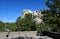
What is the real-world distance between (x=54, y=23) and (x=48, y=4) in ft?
8.78

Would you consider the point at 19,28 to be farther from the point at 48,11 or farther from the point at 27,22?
the point at 48,11

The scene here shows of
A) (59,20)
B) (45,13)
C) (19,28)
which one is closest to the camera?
(59,20)

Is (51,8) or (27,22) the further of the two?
(27,22)

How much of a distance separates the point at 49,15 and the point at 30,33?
34.8 ft

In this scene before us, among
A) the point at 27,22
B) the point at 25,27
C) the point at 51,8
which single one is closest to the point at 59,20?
the point at 51,8

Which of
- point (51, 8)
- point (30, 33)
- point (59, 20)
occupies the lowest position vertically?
point (30, 33)

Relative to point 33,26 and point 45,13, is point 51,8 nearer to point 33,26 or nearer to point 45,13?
point 45,13

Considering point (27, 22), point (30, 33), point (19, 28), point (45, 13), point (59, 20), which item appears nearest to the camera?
point (59, 20)

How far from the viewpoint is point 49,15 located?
71.4 feet

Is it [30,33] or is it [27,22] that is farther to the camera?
[27,22]

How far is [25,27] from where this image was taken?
4328cm

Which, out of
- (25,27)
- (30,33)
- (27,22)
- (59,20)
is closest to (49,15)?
(59,20)

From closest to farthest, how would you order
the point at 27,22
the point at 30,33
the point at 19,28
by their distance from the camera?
the point at 30,33
the point at 19,28
the point at 27,22

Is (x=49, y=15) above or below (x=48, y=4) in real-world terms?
below
